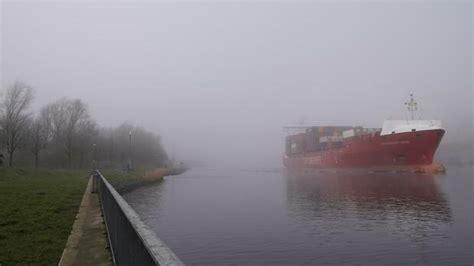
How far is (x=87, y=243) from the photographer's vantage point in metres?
9.50

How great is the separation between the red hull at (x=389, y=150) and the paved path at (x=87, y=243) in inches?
2185

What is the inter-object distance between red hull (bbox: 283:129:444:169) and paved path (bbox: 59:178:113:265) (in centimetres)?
5550

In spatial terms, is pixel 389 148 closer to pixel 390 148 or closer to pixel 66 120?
pixel 390 148

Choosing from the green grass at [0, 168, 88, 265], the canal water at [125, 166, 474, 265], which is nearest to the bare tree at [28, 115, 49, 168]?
the canal water at [125, 166, 474, 265]

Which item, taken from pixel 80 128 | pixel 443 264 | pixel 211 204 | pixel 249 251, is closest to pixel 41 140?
pixel 80 128

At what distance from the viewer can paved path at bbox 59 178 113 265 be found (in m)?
7.92

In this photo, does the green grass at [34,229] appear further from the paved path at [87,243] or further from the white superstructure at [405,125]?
the white superstructure at [405,125]

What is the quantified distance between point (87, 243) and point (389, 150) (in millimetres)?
59670

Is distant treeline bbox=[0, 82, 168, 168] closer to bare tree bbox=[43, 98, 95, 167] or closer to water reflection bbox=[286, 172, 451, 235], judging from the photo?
bare tree bbox=[43, 98, 95, 167]

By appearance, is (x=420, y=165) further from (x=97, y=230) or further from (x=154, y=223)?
(x=97, y=230)

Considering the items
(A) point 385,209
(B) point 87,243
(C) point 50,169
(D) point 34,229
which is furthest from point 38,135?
(B) point 87,243

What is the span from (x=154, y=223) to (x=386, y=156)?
165 feet

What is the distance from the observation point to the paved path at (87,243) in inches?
312

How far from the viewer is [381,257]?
1419 centimetres
